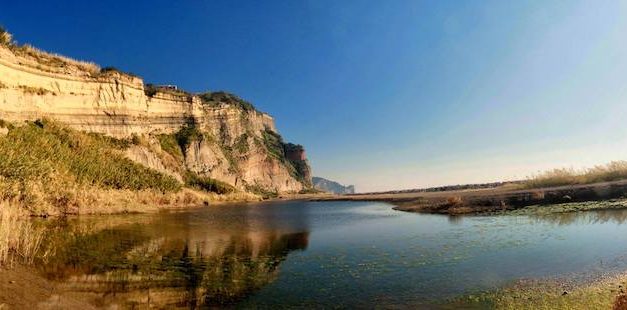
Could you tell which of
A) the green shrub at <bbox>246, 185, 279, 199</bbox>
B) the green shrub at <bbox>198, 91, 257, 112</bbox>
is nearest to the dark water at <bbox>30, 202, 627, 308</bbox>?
the green shrub at <bbox>246, 185, 279, 199</bbox>

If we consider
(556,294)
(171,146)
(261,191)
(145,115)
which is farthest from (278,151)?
(556,294)

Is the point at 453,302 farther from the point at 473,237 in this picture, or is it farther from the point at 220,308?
the point at 473,237

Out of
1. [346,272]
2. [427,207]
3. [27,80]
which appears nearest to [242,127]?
[27,80]

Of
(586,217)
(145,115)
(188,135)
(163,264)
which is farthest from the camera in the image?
(188,135)

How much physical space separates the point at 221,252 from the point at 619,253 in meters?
17.2

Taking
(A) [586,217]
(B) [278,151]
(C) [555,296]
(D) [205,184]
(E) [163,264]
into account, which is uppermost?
(B) [278,151]

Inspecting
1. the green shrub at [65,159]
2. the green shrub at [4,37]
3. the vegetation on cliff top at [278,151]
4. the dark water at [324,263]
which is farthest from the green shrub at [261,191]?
the dark water at [324,263]

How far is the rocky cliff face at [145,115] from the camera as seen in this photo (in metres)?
62.6

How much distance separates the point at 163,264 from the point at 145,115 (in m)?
88.8

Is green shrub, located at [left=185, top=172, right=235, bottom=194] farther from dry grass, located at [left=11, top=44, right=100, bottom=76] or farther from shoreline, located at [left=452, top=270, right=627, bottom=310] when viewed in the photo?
shoreline, located at [left=452, top=270, right=627, bottom=310]

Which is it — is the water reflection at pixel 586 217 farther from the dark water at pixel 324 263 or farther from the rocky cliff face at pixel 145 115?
the rocky cliff face at pixel 145 115

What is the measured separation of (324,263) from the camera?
56.1ft

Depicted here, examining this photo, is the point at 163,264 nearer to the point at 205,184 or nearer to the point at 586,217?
the point at 586,217

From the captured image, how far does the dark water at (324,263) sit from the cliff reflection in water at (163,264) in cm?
4
